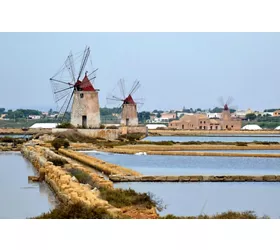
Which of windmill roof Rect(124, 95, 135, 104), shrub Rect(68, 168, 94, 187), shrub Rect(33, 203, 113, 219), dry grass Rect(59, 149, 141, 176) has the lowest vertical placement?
dry grass Rect(59, 149, 141, 176)

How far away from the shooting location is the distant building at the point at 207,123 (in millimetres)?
60031

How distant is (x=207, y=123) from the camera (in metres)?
61.4

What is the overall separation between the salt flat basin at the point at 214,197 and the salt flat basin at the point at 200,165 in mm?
2563

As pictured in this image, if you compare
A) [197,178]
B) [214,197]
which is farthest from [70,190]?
[197,178]

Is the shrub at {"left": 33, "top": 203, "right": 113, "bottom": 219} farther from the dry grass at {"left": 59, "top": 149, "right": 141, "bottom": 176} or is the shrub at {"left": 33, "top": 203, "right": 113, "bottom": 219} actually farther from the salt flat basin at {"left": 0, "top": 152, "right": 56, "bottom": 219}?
the dry grass at {"left": 59, "top": 149, "right": 141, "bottom": 176}

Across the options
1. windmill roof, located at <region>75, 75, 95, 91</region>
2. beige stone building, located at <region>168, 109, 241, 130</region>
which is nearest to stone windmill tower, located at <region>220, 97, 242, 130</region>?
beige stone building, located at <region>168, 109, 241, 130</region>

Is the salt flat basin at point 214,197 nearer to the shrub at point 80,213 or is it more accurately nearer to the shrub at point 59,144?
the shrub at point 80,213

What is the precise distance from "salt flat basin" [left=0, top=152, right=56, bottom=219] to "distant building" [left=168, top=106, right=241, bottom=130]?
45288mm

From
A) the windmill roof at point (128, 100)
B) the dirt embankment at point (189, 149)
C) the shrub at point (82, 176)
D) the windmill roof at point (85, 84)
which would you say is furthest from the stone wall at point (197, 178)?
the windmill roof at point (128, 100)

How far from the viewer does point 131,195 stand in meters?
9.53

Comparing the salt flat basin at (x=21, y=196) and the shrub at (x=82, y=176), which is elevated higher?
the shrub at (x=82, y=176)

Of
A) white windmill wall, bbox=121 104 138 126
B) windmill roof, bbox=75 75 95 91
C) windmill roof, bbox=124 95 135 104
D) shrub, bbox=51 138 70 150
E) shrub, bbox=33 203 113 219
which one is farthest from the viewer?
windmill roof, bbox=124 95 135 104

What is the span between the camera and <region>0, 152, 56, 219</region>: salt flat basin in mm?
8961
